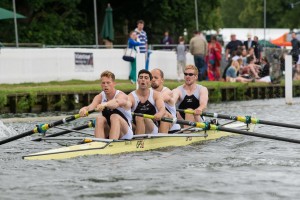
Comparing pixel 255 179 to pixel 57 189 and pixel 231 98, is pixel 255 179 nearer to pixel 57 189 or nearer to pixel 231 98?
pixel 57 189

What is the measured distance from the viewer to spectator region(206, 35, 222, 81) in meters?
36.3

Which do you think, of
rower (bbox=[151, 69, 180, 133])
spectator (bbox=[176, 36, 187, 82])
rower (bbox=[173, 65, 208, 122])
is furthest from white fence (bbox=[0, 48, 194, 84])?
rower (bbox=[151, 69, 180, 133])

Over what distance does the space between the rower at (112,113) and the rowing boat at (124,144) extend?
243 millimetres

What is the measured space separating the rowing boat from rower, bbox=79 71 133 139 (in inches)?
9.6

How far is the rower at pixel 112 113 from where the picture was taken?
16.1 metres

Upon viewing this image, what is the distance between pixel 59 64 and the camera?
3256cm

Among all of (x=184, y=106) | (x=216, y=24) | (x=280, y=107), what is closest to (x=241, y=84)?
(x=280, y=107)

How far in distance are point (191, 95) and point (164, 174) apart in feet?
17.7

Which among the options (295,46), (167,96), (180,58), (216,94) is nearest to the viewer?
(167,96)

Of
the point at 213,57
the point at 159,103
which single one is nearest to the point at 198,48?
the point at 213,57

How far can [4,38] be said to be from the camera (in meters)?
42.5

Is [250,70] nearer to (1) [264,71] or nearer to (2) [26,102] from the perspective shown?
(1) [264,71]

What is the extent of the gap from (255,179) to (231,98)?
20.3 metres

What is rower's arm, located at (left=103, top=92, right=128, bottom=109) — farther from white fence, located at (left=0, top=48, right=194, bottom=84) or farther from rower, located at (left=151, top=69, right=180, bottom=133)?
white fence, located at (left=0, top=48, right=194, bottom=84)
